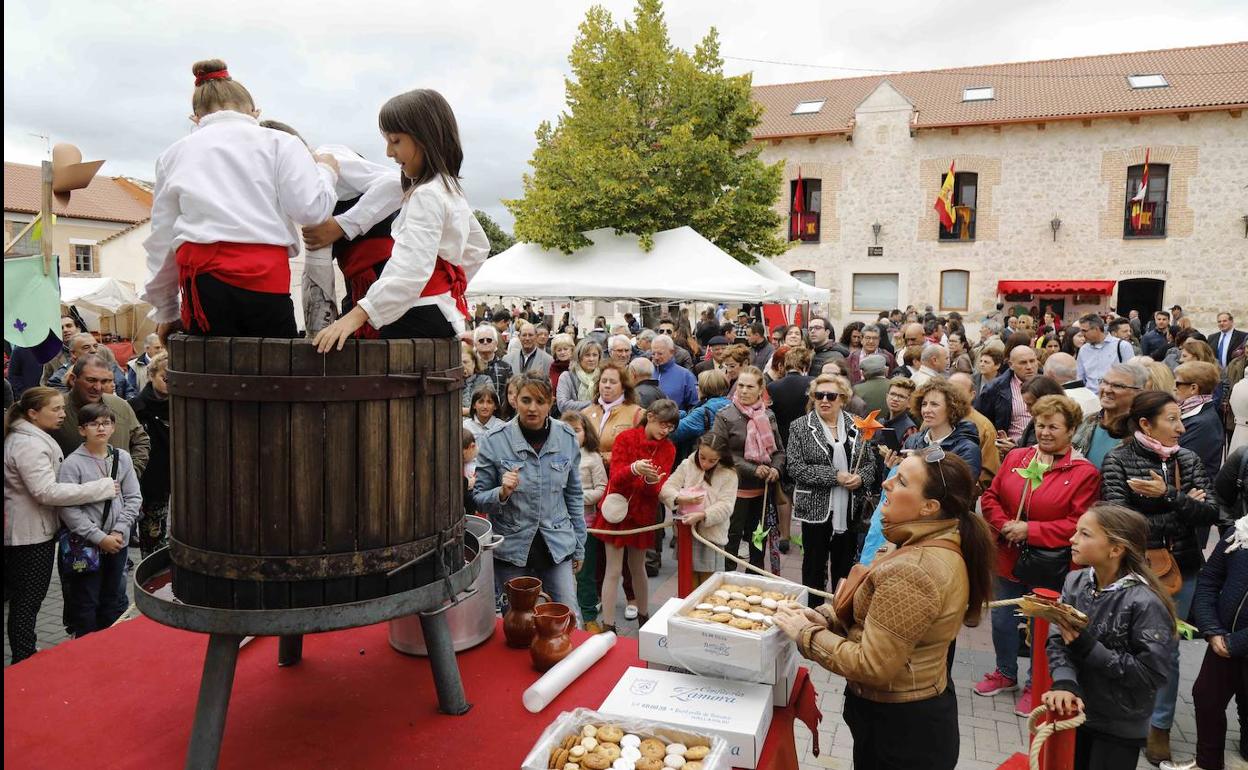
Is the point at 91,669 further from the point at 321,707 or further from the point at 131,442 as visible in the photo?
the point at 131,442

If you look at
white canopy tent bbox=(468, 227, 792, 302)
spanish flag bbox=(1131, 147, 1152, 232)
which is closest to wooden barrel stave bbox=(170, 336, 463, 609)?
white canopy tent bbox=(468, 227, 792, 302)

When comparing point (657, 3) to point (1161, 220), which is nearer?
point (657, 3)

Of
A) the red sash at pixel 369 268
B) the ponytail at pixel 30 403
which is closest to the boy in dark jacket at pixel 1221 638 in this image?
the red sash at pixel 369 268

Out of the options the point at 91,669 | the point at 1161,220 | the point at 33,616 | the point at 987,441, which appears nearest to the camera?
the point at 91,669

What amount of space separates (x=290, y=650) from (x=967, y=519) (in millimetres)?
2598

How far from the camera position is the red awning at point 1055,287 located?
23.8m

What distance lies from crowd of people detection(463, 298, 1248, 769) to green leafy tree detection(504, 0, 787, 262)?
7.24 metres

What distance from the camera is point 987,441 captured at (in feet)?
18.8

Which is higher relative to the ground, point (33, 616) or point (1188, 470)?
point (1188, 470)

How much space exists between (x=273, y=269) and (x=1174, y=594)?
198 inches

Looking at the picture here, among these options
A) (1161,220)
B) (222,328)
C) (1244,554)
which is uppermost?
(1161,220)

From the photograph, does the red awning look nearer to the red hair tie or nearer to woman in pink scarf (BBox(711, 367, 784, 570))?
woman in pink scarf (BBox(711, 367, 784, 570))

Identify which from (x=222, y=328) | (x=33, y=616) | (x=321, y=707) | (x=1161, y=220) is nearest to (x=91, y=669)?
(x=321, y=707)

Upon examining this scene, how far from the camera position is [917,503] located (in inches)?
114
